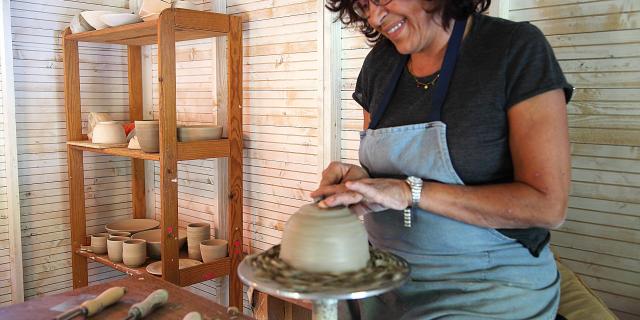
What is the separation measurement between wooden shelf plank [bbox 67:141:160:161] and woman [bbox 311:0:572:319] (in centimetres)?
126

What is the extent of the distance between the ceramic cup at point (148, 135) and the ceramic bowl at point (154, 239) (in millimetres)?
506

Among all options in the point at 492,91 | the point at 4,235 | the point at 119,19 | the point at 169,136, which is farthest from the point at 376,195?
the point at 4,235

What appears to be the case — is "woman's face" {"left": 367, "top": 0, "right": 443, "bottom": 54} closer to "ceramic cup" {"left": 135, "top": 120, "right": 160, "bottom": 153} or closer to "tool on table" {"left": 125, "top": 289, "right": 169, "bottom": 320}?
"tool on table" {"left": 125, "top": 289, "right": 169, "bottom": 320}

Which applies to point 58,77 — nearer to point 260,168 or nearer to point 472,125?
point 260,168

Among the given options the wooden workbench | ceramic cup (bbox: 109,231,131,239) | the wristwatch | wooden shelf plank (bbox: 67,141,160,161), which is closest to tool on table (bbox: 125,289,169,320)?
the wooden workbench

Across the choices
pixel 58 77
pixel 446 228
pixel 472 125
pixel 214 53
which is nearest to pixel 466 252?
pixel 446 228

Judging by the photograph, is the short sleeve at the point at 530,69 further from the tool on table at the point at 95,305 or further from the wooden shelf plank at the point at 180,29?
the wooden shelf plank at the point at 180,29

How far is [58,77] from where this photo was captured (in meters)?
2.97

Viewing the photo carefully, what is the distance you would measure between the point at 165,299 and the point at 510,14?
135 centimetres

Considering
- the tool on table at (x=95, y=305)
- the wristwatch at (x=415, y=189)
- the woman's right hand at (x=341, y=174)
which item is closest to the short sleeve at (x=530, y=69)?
the wristwatch at (x=415, y=189)

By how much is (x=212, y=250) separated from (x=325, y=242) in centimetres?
161

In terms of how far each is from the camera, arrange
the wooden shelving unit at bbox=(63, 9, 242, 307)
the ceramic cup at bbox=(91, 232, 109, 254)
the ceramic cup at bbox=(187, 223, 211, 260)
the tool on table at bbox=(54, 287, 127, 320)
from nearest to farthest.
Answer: the tool on table at bbox=(54, 287, 127, 320), the wooden shelving unit at bbox=(63, 9, 242, 307), the ceramic cup at bbox=(187, 223, 211, 260), the ceramic cup at bbox=(91, 232, 109, 254)

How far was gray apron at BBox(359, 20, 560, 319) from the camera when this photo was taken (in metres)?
1.24

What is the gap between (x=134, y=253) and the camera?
2.63 m
